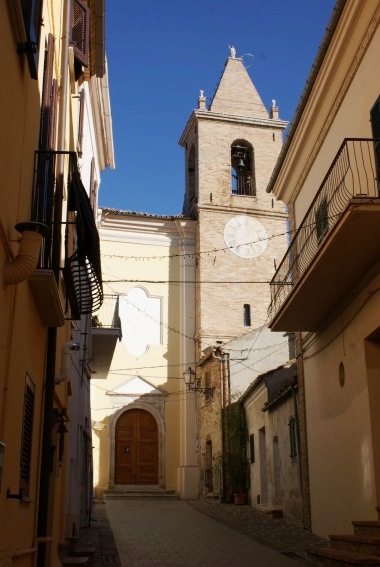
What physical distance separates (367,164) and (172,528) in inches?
350

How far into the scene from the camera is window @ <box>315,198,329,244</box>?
38.4ft

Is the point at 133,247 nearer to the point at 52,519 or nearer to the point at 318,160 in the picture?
the point at 318,160

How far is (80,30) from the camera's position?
11.0m

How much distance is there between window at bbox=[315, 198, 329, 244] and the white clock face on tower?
1699cm

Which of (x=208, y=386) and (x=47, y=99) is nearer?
(x=47, y=99)

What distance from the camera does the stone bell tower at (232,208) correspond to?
28359 millimetres

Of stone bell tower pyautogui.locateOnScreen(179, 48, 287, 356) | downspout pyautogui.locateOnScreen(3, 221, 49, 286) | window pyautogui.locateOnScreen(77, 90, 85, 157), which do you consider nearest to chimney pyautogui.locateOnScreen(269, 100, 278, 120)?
stone bell tower pyautogui.locateOnScreen(179, 48, 287, 356)

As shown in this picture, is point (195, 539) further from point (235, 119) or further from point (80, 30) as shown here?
point (235, 119)

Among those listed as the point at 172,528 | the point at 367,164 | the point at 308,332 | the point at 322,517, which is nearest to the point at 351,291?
the point at 367,164

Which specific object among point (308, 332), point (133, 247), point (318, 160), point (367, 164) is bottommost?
point (308, 332)

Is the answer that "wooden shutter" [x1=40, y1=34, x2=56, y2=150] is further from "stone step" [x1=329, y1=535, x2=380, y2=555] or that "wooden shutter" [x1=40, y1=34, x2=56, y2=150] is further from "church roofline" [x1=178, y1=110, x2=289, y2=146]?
"church roofline" [x1=178, y1=110, x2=289, y2=146]

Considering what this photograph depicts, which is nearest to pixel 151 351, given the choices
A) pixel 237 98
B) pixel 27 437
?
pixel 237 98

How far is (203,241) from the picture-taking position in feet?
95.5

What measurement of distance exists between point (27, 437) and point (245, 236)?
23547 mm
